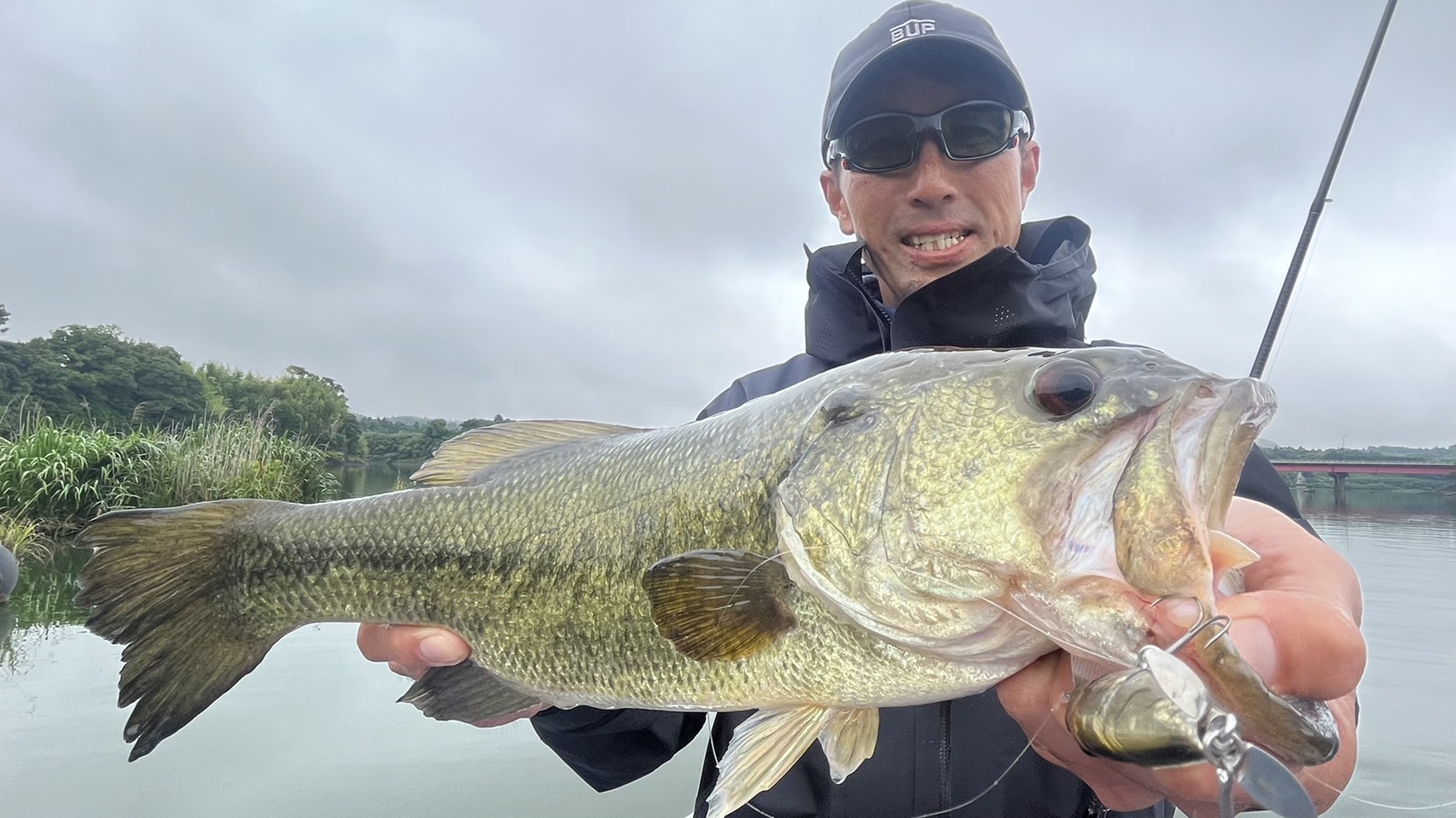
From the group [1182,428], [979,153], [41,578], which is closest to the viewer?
[1182,428]

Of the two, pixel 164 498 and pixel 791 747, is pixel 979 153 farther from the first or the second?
pixel 164 498

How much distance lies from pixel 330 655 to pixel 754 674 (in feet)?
21.5

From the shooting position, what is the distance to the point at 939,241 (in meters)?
3.08

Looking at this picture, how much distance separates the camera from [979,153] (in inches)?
116

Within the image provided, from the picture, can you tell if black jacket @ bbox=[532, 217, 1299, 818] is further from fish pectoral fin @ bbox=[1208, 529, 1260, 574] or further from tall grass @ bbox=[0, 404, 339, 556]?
tall grass @ bbox=[0, 404, 339, 556]

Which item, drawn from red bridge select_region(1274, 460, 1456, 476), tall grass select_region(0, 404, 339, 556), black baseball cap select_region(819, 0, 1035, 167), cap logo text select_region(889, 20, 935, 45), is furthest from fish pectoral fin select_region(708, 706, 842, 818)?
tall grass select_region(0, 404, 339, 556)

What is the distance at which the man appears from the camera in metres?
1.42

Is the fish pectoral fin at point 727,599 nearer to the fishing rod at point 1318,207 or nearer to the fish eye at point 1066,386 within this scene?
the fish eye at point 1066,386

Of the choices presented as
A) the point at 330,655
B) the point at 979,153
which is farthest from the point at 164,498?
the point at 979,153

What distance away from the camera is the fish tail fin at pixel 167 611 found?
210 centimetres

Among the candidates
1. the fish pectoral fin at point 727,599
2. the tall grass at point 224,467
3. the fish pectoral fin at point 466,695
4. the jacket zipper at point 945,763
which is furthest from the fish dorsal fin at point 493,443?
the tall grass at point 224,467

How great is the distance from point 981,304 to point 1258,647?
6.24 feet

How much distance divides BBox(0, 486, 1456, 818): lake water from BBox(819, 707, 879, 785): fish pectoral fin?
9.96 ft

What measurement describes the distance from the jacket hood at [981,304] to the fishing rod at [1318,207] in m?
1.22
